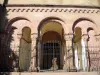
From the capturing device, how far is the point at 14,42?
15.6 metres

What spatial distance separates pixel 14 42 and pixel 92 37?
522cm

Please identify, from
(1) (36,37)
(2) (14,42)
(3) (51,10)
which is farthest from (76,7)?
(2) (14,42)

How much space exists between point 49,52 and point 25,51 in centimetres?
239

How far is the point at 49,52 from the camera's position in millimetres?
19250

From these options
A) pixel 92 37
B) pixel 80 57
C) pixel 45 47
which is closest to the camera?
pixel 92 37

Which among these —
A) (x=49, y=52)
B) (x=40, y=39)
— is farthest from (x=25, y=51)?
(x=49, y=52)

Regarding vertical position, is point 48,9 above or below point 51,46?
above

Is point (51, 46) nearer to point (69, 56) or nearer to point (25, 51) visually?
point (25, 51)

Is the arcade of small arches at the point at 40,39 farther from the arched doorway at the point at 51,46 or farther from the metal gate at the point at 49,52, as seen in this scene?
the metal gate at the point at 49,52

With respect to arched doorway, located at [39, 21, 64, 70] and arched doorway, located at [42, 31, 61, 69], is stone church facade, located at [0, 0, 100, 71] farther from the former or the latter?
arched doorway, located at [42, 31, 61, 69]

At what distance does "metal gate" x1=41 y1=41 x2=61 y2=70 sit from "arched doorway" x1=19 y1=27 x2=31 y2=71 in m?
1.45

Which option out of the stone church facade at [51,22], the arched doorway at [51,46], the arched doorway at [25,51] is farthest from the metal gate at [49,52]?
the stone church facade at [51,22]

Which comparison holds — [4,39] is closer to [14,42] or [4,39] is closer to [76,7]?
[14,42]

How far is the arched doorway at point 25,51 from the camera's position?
16.7 m
